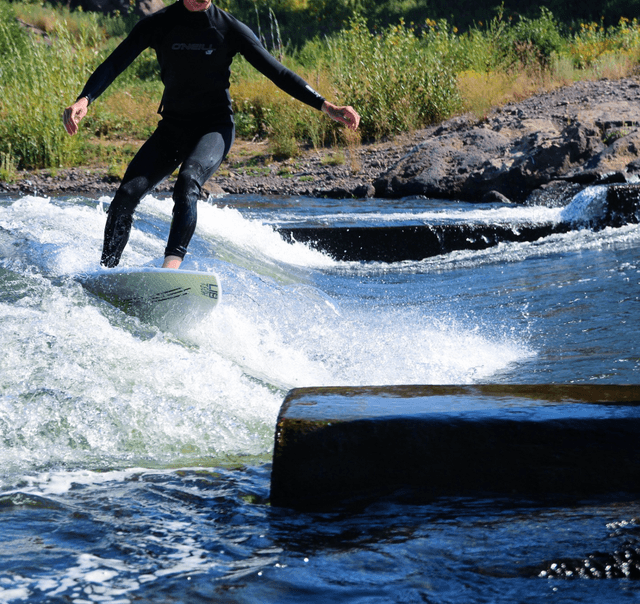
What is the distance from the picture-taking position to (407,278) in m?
7.56

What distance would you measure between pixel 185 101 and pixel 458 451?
9.64 ft

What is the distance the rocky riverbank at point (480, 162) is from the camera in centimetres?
1120

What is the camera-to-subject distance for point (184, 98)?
4.44 m

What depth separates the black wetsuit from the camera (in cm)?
431

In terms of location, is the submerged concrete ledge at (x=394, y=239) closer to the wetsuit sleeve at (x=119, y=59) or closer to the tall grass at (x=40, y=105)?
the wetsuit sleeve at (x=119, y=59)

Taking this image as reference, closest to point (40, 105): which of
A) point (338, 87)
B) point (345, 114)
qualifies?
point (338, 87)

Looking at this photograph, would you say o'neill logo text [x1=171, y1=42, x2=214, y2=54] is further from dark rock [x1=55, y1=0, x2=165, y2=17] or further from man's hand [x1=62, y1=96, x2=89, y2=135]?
dark rock [x1=55, y1=0, x2=165, y2=17]

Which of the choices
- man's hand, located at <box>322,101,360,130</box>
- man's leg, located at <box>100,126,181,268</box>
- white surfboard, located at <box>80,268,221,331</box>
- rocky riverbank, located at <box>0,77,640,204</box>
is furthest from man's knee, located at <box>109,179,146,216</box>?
rocky riverbank, located at <box>0,77,640,204</box>

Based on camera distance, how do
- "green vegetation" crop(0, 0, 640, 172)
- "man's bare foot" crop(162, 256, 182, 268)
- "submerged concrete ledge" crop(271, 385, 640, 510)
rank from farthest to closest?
"green vegetation" crop(0, 0, 640, 172), "man's bare foot" crop(162, 256, 182, 268), "submerged concrete ledge" crop(271, 385, 640, 510)

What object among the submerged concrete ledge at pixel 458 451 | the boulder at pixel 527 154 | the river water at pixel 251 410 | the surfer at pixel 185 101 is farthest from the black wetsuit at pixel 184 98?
the boulder at pixel 527 154

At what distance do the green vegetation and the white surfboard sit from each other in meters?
9.33

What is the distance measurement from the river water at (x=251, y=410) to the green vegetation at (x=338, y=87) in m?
6.62

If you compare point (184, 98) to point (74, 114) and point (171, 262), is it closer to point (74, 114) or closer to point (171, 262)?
point (74, 114)

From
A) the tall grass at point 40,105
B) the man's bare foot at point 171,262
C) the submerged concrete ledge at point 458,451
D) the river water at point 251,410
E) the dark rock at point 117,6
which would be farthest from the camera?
the dark rock at point 117,6
